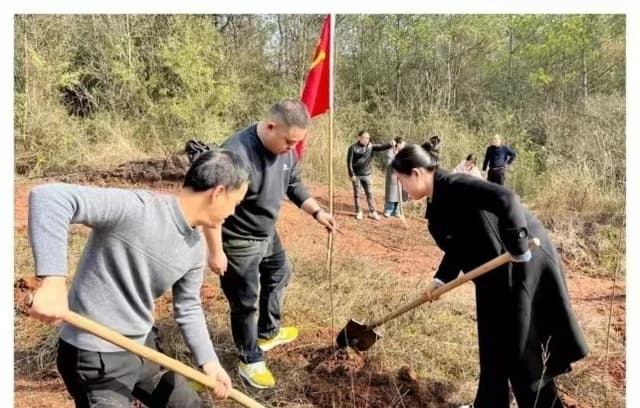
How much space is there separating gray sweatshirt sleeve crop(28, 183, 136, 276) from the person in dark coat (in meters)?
1.33

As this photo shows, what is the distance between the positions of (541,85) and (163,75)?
2.78 m

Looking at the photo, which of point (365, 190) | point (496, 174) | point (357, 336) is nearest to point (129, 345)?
point (357, 336)

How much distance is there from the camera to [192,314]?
209 cm

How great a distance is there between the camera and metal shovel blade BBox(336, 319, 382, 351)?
3.34m

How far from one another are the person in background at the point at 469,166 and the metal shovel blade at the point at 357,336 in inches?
66.6

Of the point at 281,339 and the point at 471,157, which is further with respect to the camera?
the point at 471,157

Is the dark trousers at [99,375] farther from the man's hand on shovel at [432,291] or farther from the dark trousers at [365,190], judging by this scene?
the dark trousers at [365,190]

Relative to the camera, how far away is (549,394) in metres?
2.62

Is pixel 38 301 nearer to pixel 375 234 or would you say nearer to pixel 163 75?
pixel 163 75

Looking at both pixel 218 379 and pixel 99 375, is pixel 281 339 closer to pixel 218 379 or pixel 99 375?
pixel 218 379

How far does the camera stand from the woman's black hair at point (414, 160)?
255cm

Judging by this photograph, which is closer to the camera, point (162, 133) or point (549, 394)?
point (549, 394)

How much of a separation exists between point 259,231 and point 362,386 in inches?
38.0

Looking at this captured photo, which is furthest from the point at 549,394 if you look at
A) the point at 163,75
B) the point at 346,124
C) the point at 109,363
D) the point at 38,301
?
the point at 163,75
